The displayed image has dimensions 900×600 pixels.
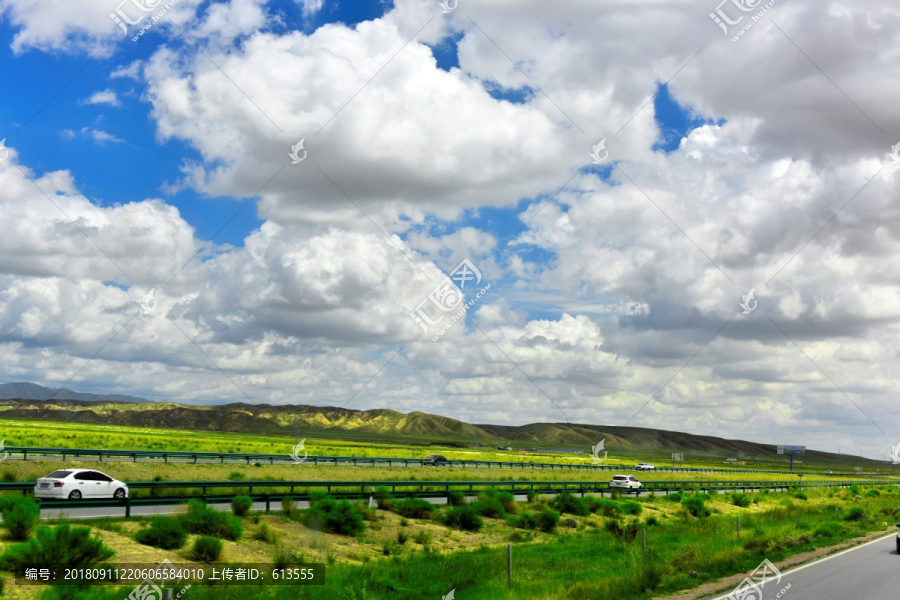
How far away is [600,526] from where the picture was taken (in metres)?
37.7

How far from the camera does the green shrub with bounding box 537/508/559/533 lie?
3375 centimetres

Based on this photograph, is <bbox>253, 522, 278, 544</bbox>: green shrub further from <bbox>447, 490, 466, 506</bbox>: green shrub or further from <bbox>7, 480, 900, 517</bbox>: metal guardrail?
<bbox>447, 490, 466, 506</bbox>: green shrub

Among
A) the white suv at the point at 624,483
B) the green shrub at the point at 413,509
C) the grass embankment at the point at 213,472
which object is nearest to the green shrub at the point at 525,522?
the green shrub at the point at 413,509

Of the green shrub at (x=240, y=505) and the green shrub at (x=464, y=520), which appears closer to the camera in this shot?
the green shrub at (x=240, y=505)

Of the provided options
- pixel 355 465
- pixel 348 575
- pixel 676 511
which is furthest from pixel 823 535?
pixel 355 465

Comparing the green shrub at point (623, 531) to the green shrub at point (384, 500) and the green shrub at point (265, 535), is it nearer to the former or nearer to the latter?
the green shrub at point (384, 500)

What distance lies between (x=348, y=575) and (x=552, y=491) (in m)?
30.1

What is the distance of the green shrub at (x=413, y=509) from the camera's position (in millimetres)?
31562

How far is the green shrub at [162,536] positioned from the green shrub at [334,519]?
20.5ft

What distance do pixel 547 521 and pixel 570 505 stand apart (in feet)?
21.5

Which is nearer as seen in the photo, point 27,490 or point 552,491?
point 27,490

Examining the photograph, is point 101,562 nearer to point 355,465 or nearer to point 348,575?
point 348,575

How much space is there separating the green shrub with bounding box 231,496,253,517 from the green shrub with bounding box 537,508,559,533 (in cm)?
1374

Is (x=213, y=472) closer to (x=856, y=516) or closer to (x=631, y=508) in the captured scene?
(x=631, y=508)
